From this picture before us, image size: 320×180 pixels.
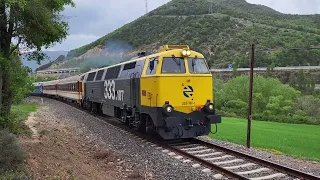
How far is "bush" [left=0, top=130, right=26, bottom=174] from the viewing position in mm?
7980

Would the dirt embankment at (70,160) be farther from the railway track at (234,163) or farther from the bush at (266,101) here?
the bush at (266,101)

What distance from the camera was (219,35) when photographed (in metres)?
94.2

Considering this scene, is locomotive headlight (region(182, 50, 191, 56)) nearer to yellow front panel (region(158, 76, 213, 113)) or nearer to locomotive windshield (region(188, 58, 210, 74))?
locomotive windshield (region(188, 58, 210, 74))

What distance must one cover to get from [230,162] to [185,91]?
11.7 ft

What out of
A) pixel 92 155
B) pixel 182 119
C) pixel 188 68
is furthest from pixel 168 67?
pixel 92 155

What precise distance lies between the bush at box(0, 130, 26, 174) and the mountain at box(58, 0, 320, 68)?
Result: 6785cm

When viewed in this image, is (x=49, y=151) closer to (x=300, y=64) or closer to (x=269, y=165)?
(x=269, y=165)

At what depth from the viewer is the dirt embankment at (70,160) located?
29.5ft

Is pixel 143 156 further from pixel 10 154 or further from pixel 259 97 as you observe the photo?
pixel 259 97

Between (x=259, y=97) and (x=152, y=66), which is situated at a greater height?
(x=152, y=66)

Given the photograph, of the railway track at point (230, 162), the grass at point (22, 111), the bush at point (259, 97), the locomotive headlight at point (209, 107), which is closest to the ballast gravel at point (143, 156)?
the railway track at point (230, 162)

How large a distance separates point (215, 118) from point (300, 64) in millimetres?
73970

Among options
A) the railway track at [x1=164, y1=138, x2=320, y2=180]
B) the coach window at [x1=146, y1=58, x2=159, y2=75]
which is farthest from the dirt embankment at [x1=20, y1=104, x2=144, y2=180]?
the coach window at [x1=146, y1=58, x2=159, y2=75]

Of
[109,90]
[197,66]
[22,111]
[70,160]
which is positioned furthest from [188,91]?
A: [22,111]
